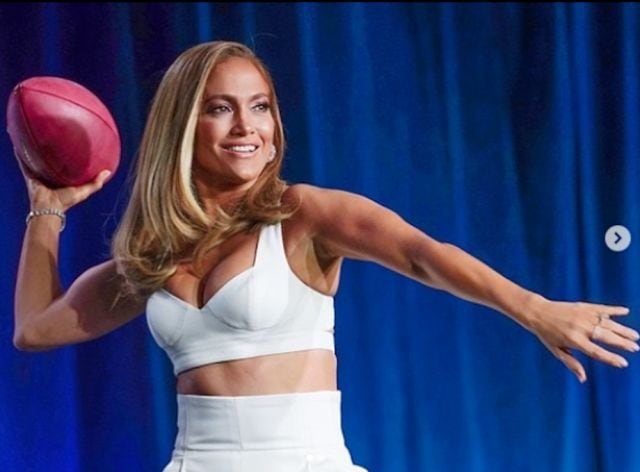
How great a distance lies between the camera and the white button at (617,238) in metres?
2.56

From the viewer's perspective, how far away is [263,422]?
1612 mm

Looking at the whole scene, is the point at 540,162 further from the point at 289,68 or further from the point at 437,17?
the point at 289,68

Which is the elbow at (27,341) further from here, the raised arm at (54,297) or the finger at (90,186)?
the finger at (90,186)

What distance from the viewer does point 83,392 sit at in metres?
2.55

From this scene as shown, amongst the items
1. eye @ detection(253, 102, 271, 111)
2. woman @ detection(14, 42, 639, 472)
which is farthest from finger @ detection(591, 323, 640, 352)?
eye @ detection(253, 102, 271, 111)

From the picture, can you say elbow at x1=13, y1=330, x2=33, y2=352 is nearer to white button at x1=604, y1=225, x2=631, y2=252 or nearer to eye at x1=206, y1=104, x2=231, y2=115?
eye at x1=206, y1=104, x2=231, y2=115

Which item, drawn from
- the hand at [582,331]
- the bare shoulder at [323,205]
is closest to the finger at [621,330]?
the hand at [582,331]

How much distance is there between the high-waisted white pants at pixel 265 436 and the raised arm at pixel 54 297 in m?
0.30

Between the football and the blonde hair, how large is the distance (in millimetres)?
162

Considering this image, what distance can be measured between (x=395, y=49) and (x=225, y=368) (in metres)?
1.27

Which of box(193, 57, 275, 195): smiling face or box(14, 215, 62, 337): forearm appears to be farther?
box(14, 215, 62, 337): forearm

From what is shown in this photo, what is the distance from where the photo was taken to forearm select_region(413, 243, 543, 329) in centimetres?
141

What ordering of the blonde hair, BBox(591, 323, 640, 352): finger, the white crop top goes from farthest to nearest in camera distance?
the blonde hair
the white crop top
BBox(591, 323, 640, 352): finger

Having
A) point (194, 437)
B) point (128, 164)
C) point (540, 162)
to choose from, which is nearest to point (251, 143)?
point (194, 437)
